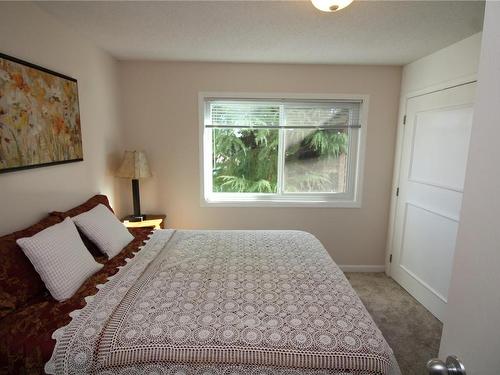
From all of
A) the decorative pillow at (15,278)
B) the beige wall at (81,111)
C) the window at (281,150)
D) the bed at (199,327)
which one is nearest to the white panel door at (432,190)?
the window at (281,150)

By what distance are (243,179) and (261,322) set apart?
7.05ft

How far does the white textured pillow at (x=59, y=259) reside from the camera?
4.58 feet

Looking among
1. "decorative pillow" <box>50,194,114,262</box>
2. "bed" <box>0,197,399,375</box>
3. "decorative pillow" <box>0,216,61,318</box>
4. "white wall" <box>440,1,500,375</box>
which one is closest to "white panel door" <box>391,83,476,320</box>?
"bed" <box>0,197,399,375</box>

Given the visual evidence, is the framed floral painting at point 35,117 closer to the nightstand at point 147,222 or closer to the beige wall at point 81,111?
the beige wall at point 81,111

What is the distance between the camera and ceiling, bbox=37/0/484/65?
5.65ft

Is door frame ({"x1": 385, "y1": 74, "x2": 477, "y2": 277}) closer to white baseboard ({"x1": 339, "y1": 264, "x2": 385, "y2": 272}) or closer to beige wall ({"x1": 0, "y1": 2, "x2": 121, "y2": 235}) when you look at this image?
white baseboard ({"x1": 339, "y1": 264, "x2": 385, "y2": 272})

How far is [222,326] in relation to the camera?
122 cm

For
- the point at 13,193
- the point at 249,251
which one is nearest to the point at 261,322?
the point at 249,251

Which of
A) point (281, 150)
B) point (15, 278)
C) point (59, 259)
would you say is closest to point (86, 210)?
point (59, 259)

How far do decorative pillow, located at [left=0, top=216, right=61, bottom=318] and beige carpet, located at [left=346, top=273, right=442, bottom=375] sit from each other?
2.29 metres

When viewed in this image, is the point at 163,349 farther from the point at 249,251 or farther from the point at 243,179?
the point at 243,179

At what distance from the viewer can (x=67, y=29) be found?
2.07 m

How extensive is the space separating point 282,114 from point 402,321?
2.31 metres

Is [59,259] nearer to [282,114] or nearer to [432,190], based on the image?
[282,114]
